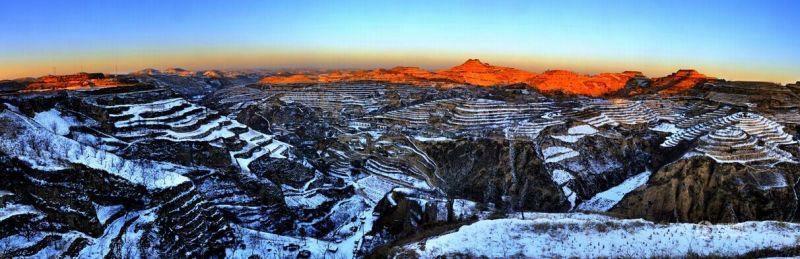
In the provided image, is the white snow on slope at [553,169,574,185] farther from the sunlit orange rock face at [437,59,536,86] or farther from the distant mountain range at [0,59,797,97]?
the sunlit orange rock face at [437,59,536,86]

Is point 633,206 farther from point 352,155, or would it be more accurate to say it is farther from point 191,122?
point 191,122

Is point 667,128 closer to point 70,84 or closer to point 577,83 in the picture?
point 577,83

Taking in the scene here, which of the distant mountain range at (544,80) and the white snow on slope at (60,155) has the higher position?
the distant mountain range at (544,80)

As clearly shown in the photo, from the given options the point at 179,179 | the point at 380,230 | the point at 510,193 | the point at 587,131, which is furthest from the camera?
the point at 587,131

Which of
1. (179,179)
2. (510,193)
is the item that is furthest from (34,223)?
(510,193)

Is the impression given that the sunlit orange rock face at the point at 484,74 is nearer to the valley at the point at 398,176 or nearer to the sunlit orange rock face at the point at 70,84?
the valley at the point at 398,176

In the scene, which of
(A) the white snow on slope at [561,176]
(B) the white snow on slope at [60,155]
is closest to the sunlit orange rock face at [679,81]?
(A) the white snow on slope at [561,176]

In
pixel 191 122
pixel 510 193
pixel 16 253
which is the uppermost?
pixel 191 122
